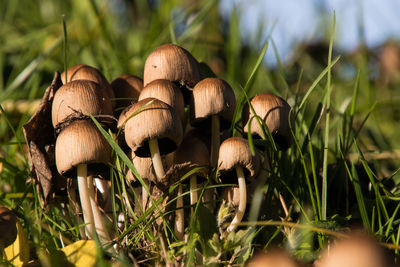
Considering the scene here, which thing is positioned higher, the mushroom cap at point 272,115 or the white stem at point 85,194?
the mushroom cap at point 272,115

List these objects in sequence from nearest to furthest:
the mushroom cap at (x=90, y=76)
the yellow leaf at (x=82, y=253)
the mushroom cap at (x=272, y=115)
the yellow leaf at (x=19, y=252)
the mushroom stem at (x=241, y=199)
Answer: the yellow leaf at (x=82, y=253), the yellow leaf at (x=19, y=252), the mushroom stem at (x=241, y=199), the mushroom cap at (x=272, y=115), the mushroom cap at (x=90, y=76)

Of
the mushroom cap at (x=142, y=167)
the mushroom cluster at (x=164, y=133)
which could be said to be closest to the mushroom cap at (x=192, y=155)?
the mushroom cluster at (x=164, y=133)

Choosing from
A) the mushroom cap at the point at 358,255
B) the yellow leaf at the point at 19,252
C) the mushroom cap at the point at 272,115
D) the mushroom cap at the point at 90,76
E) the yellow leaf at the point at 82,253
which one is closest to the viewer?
the mushroom cap at the point at 358,255

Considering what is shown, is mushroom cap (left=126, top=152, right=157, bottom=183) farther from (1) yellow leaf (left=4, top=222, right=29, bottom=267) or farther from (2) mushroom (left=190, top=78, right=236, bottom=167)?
(1) yellow leaf (left=4, top=222, right=29, bottom=267)

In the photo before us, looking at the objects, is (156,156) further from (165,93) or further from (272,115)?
(272,115)

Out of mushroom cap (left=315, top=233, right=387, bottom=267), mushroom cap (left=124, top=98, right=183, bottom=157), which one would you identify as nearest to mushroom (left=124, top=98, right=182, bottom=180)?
mushroom cap (left=124, top=98, right=183, bottom=157)

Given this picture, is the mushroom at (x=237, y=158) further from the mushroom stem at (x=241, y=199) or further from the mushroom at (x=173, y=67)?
the mushroom at (x=173, y=67)

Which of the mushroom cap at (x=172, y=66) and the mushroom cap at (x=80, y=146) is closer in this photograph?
the mushroom cap at (x=80, y=146)
